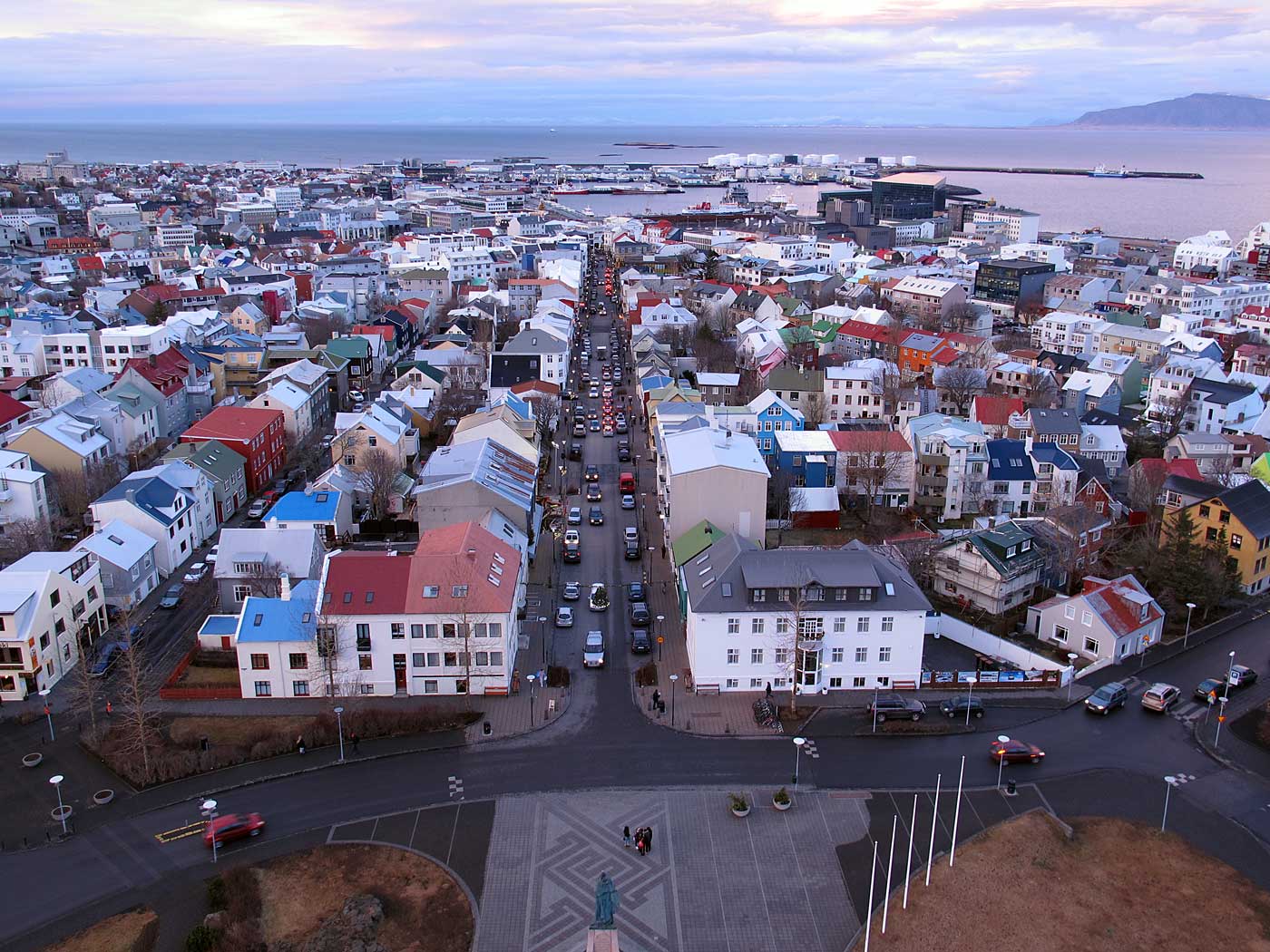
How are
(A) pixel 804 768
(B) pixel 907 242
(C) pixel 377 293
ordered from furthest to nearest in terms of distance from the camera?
(B) pixel 907 242 → (C) pixel 377 293 → (A) pixel 804 768

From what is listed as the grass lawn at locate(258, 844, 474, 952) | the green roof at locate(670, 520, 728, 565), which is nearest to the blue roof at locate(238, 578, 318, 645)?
the grass lawn at locate(258, 844, 474, 952)

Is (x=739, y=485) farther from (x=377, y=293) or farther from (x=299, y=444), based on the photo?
(x=377, y=293)

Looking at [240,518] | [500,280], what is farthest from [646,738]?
[500,280]

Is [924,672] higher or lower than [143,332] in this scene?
lower

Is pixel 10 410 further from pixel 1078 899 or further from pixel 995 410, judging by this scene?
pixel 1078 899

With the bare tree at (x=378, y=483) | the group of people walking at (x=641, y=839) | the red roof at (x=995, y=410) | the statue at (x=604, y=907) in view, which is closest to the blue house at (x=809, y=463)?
the red roof at (x=995, y=410)
